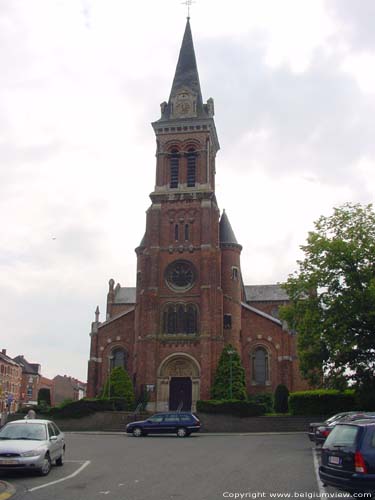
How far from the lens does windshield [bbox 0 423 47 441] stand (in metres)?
15.7

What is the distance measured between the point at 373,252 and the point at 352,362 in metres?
6.05

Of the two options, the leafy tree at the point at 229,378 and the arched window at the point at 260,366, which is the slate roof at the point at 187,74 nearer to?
the arched window at the point at 260,366

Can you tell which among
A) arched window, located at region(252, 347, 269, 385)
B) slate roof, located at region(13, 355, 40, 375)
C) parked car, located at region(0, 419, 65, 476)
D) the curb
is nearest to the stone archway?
arched window, located at region(252, 347, 269, 385)

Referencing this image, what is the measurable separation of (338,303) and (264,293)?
37.4 m

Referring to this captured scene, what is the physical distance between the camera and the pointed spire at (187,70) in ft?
185

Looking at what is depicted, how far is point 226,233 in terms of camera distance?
177ft

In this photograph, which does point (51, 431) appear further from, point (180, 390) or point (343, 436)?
point (180, 390)

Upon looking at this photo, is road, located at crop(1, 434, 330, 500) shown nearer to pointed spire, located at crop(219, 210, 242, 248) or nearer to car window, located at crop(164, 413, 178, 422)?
car window, located at crop(164, 413, 178, 422)

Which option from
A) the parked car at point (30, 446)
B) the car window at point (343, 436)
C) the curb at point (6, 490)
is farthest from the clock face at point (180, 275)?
the car window at point (343, 436)

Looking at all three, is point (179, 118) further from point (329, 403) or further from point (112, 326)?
point (329, 403)

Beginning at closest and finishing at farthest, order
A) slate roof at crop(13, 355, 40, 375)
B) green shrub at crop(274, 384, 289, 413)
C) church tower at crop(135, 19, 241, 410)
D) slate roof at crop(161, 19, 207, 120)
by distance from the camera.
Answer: green shrub at crop(274, 384, 289, 413) < church tower at crop(135, 19, 241, 410) < slate roof at crop(161, 19, 207, 120) < slate roof at crop(13, 355, 40, 375)

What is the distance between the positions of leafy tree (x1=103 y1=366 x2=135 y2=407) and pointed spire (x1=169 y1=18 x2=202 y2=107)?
2638 centimetres

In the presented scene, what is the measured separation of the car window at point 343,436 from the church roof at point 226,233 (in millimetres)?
40816

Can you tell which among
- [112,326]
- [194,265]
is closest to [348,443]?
[194,265]
